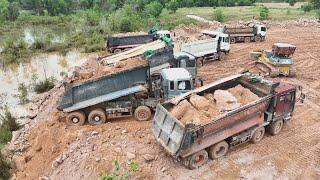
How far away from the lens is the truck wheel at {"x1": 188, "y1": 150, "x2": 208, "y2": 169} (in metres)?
11.4

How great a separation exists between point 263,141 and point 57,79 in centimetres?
1443

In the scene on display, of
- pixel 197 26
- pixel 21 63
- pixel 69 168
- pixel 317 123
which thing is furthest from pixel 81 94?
pixel 197 26

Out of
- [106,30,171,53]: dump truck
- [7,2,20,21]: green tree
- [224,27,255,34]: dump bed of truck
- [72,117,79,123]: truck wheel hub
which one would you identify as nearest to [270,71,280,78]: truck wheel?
[106,30,171,53]: dump truck

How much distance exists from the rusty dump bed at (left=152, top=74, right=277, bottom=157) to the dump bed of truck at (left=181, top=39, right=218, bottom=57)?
8820 millimetres

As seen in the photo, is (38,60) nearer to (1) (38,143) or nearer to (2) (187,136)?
(1) (38,143)

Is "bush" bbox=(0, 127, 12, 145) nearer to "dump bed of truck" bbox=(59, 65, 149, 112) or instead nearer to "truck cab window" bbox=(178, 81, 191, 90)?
"dump bed of truck" bbox=(59, 65, 149, 112)

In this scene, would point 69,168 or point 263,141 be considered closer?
point 69,168

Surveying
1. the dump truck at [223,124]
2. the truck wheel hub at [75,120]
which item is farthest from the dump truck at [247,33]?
the truck wheel hub at [75,120]

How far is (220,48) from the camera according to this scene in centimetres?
2331

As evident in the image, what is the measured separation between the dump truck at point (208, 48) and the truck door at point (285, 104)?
350 inches

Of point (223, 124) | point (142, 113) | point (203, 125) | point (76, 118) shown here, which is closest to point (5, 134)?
point (76, 118)

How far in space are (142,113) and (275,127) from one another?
16.5 ft

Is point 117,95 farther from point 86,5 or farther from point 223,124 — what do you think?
point 86,5

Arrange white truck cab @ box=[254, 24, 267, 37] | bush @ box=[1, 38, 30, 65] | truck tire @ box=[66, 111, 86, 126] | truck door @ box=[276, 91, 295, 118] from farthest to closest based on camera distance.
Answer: white truck cab @ box=[254, 24, 267, 37] < bush @ box=[1, 38, 30, 65] < truck tire @ box=[66, 111, 86, 126] < truck door @ box=[276, 91, 295, 118]
